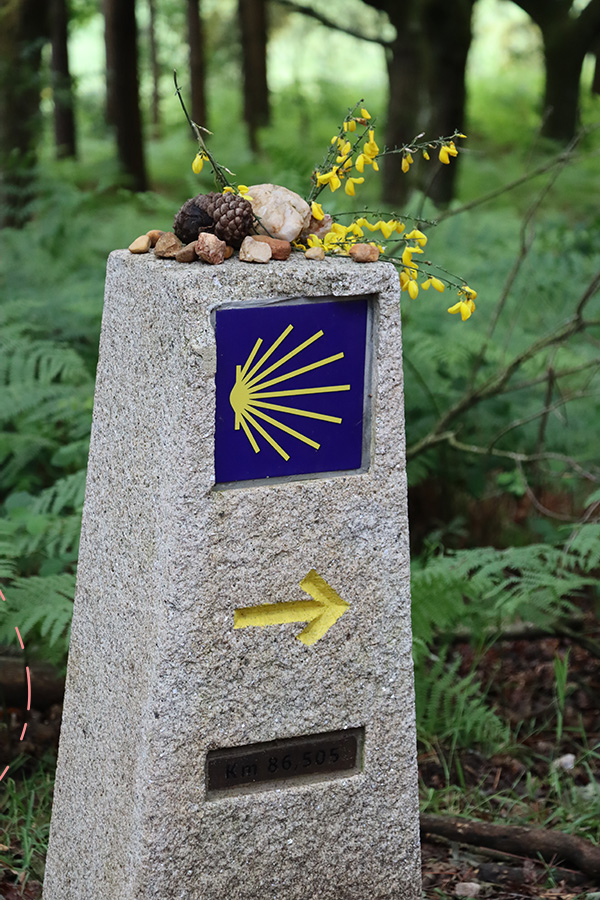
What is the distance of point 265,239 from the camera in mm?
1982

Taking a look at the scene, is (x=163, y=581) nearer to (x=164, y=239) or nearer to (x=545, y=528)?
(x=164, y=239)

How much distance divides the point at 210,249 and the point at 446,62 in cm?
717

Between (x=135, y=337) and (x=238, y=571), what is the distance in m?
0.53

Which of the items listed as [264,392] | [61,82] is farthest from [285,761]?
[61,82]

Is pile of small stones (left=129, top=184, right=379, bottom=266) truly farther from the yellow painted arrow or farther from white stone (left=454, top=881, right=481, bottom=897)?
white stone (left=454, top=881, right=481, bottom=897)

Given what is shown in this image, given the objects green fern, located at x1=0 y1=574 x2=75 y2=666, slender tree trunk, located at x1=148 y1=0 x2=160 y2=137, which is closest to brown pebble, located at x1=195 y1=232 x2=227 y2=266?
green fern, located at x1=0 y1=574 x2=75 y2=666

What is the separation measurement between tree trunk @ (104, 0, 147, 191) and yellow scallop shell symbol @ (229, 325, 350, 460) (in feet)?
26.0

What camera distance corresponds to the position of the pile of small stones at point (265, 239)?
6.30ft

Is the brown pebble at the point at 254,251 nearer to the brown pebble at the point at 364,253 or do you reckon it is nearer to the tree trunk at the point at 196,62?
the brown pebble at the point at 364,253

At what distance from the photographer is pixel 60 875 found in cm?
239

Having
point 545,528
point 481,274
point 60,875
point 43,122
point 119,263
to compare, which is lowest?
point 60,875

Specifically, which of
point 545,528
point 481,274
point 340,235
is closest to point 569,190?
point 481,274

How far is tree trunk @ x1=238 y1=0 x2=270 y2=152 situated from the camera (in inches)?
562

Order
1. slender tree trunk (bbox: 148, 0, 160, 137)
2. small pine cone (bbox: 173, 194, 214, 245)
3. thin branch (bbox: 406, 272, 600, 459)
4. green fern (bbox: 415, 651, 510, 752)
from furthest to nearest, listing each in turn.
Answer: slender tree trunk (bbox: 148, 0, 160, 137) → thin branch (bbox: 406, 272, 600, 459) → green fern (bbox: 415, 651, 510, 752) → small pine cone (bbox: 173, 194, 214, 245)
